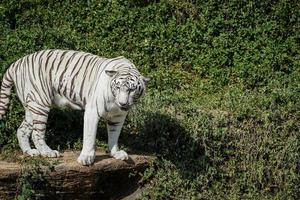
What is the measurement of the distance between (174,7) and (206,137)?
3.85 metres

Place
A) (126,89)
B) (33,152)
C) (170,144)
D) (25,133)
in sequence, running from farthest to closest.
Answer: (170,144) < (25,133) < (33,152) < (126,89)

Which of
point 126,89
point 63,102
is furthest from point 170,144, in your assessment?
point 126,89

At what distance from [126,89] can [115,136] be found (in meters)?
0.83

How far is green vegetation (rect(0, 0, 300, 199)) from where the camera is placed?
7.25 metres

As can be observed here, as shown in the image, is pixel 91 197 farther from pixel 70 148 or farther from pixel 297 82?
pixel 297 82

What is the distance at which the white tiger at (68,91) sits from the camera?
6.31 m

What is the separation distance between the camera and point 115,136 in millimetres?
6703

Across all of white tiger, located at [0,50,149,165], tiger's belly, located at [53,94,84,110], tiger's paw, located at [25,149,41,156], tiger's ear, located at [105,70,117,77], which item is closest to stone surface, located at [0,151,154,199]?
white tiger, located at [0,50,149,165]

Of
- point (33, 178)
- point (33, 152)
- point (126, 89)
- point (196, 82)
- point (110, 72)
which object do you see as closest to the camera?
point (126, 89)

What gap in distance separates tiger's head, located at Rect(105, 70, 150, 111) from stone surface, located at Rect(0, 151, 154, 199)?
0.82 m

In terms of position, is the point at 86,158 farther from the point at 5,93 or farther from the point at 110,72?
the point at 5,93

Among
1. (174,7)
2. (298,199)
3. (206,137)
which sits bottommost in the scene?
(298,199)

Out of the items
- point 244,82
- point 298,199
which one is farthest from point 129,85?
point 244,82

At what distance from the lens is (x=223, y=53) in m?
9.95
